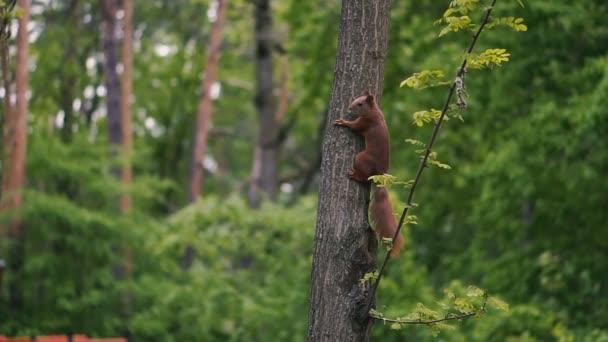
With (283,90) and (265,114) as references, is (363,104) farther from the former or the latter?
(283,90)

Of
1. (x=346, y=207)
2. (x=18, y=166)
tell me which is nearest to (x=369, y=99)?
(x=346, y=207)

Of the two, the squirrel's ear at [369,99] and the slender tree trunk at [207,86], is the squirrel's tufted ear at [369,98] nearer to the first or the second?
the squirrel's ear at [369,99]

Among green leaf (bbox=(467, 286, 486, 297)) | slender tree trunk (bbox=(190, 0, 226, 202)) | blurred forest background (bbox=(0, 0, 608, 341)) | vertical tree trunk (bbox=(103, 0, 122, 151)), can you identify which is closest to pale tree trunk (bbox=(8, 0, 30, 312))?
blurred forest background (bbox=(0, 0, 608, 341))

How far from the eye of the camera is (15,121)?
1282 centimetres

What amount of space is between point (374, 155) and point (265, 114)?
12773mm

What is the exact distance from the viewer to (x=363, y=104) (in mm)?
4957

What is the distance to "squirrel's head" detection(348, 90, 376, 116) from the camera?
4.94 m

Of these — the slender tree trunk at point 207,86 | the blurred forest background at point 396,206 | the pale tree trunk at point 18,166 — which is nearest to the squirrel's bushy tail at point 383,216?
the blurred forest background at point 396,206

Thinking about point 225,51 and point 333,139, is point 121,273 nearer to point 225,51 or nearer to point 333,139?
point 225,51

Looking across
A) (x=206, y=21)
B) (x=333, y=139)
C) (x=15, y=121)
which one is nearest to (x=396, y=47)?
(x=15, y=121)

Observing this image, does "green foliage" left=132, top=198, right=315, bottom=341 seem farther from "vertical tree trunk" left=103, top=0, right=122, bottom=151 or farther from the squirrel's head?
the squirrel's head

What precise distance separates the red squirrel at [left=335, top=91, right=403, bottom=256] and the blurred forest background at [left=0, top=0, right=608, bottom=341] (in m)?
5.44

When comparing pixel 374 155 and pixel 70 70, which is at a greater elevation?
pixel 70 70

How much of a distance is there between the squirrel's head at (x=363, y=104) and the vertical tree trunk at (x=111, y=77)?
12.6m
